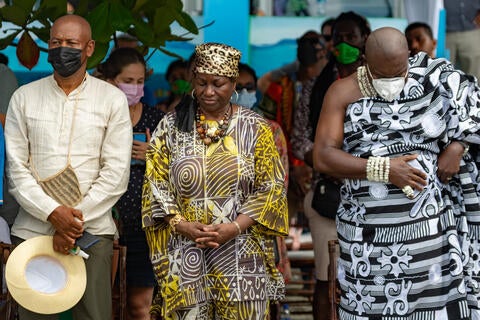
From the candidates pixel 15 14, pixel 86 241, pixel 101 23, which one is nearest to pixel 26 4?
pixel 15 14

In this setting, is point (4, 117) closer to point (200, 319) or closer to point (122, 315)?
point (122, 315)

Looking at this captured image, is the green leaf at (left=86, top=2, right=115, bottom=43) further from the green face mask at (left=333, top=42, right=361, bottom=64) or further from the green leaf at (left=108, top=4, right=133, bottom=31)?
the green face mask at (left=333, top=42, right=361, bottom=64)

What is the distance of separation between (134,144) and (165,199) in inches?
39.2

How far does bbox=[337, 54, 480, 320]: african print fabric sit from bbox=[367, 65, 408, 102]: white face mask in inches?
1.4

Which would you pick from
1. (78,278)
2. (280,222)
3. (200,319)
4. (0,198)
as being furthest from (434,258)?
(0,198)

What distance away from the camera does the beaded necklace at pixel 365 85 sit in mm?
5598

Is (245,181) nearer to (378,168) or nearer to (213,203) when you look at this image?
(213,203)

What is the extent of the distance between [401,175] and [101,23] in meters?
2.45

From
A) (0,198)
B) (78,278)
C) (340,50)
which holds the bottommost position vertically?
(78,278)

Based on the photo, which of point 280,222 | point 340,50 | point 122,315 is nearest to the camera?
point 280,222

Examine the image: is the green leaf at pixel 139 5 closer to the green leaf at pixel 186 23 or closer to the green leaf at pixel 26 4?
the green leaf at pixel 186 23

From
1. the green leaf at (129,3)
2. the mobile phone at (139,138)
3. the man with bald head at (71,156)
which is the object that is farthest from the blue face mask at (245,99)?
the man with bald head at (71,156)

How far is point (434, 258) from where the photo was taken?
18.2ft

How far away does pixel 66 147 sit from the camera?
589 cm
